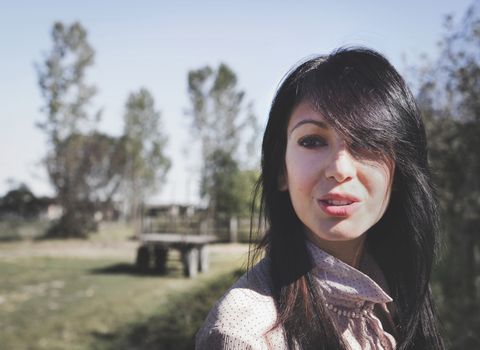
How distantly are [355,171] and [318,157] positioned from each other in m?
0.10

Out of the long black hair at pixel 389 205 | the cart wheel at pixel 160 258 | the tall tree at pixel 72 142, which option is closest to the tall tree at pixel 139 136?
the tall tree at pixel 72 142

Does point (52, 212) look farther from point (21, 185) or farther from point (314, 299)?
point (314, 299)

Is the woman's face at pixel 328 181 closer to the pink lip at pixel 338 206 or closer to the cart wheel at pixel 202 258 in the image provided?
the pink lip at pixel 338 206

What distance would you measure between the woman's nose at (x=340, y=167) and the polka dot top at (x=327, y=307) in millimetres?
215

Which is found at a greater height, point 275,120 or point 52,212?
point 275,120

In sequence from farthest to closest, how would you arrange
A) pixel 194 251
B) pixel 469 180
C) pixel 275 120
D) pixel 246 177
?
1. pixel 246 177
2. pixel 194 251
3. pixel 469 180
4. pixel 275 120

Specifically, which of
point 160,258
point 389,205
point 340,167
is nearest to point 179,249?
point 160,258

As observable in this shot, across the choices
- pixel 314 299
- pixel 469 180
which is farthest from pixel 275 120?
pixel 469 180

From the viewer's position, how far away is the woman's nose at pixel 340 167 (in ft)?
3.80

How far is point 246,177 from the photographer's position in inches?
1208

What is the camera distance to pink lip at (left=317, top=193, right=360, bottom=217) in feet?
3.86

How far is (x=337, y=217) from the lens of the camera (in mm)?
1192

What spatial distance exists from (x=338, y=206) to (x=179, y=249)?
13191 millimetres

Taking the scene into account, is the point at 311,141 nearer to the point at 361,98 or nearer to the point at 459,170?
the point at 361,98
